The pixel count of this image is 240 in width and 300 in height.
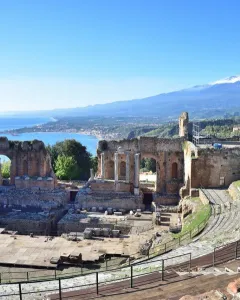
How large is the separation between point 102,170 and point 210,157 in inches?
428

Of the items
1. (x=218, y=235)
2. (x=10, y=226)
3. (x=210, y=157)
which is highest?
(x=210, y=157)

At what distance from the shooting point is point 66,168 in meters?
48.2

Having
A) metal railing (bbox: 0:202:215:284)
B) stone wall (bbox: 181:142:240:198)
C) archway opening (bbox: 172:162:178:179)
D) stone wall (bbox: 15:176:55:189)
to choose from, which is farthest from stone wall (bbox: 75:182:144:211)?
metal railing (bbox: 0:202:215:284)

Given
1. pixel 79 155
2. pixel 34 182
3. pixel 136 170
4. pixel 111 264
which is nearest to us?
pixel 111 264

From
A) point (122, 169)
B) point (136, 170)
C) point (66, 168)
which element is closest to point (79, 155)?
point (66, 168)

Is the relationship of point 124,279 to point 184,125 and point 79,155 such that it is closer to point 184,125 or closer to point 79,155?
point 184,125

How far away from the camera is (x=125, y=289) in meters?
14.2

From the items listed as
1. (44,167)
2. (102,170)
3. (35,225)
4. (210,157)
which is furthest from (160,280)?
(44,167)

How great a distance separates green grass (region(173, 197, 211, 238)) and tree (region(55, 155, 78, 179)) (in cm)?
2166

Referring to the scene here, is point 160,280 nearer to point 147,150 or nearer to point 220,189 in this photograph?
point 220,189

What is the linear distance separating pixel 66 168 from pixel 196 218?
2441 cm

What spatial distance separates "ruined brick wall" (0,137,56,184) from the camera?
40.9 m

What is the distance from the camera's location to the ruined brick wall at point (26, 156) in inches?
1609

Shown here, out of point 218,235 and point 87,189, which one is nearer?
point 218,235
